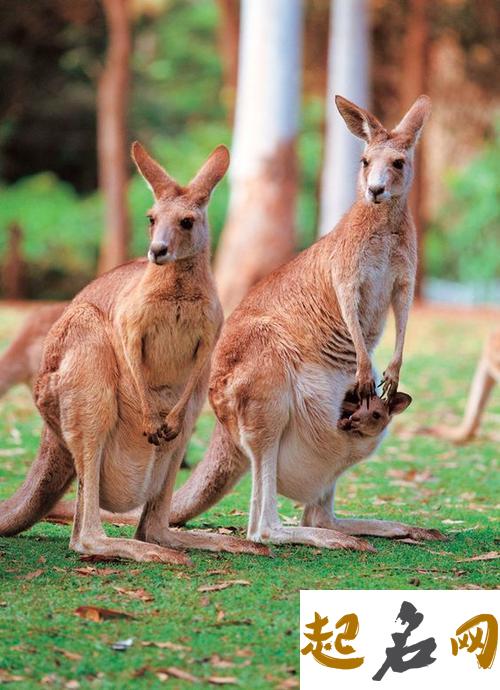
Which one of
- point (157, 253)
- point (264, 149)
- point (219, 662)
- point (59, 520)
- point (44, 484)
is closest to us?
point (219, 662)

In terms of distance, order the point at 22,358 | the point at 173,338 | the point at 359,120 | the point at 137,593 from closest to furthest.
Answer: the point at 137,593
the point at 173,338
the point at 359,120
the point at 22,358

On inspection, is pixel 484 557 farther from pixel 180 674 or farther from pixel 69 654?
pixel 69 654

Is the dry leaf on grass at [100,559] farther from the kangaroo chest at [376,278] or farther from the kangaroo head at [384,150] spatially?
the kangaroo head at [384,150]

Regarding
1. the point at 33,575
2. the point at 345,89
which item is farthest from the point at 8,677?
the point at 345,89

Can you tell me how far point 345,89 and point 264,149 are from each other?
2.63 m

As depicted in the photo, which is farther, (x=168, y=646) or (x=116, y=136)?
(x=116, y=136)

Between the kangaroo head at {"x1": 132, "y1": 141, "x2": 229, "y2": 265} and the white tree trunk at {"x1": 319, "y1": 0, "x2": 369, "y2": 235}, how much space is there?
9.40 meters

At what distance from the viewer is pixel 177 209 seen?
449 cm

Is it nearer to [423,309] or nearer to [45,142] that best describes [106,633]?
[423,309]

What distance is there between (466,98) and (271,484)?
17070 millimetres

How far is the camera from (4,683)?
3.26 m

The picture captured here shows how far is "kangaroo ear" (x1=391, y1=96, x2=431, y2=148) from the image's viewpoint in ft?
16.2

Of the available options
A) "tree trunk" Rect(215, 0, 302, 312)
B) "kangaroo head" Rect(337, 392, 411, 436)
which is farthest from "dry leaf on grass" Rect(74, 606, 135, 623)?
"tree trunk" Rect(215, 0, 302, 312)

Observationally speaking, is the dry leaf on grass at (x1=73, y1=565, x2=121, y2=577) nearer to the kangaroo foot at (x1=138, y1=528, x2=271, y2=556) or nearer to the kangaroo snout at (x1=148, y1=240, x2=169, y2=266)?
the kangaroo foot at (x1=138, y1=528, x2=271, y2=556)
